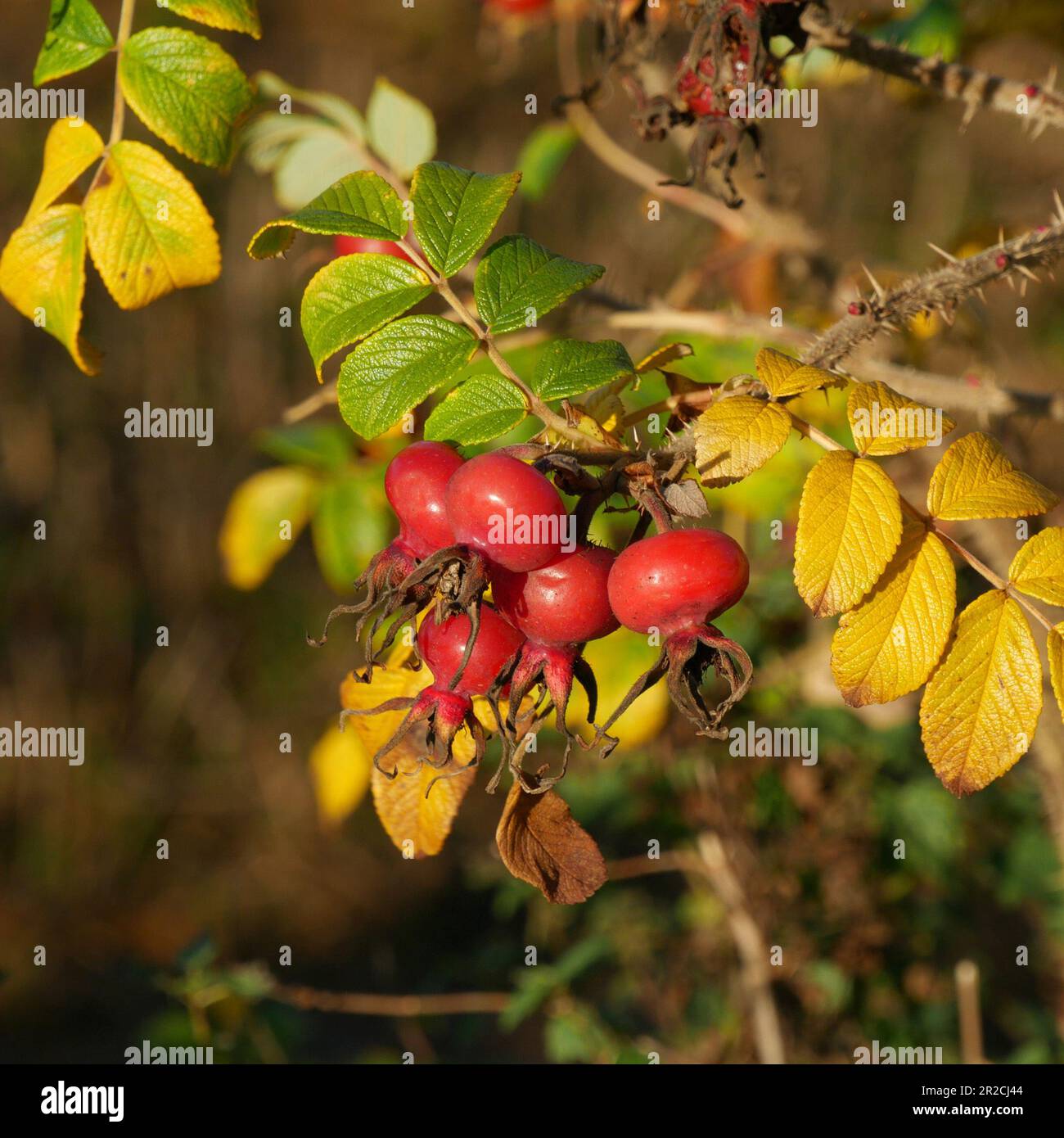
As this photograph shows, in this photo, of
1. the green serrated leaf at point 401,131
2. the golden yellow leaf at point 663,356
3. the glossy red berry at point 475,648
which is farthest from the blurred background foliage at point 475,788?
the glossy red berry at point 475,648

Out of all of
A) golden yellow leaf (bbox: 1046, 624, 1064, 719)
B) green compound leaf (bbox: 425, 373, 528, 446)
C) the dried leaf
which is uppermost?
green compound leaf (bbox: 425, 373, 528, 446)

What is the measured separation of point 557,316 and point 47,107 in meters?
4.95

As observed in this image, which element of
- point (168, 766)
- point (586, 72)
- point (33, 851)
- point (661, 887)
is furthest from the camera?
point (586, 72)

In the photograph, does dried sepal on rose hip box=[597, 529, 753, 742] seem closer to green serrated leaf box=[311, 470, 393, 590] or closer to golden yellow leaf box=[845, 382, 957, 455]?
golden yellow leaf box=[845, 382, 957, 455]

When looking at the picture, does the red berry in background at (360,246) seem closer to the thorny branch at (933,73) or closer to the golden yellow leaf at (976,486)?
the thorny branch at (933,73)

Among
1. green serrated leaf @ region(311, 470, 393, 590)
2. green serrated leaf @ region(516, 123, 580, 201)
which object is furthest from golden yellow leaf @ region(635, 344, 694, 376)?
green serrated leaf @ region(516, 123, 580, 201)

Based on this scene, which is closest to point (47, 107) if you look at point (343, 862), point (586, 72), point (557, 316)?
point (586, 72)

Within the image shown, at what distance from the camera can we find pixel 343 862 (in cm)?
577

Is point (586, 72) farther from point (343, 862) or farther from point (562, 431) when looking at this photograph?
point (562, 431)

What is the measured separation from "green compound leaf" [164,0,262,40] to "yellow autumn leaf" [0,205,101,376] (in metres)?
0.26

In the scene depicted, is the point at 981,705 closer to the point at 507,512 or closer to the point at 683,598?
the point at 683,598

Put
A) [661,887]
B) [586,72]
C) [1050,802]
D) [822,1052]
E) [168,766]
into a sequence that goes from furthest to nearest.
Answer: [586,72]
[168,766]
[661,887]
[822,1052]
[1050,802]

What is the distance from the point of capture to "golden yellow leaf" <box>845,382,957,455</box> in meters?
1.04

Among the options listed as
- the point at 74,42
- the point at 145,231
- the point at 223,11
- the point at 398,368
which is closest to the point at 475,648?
the point at 398,368
